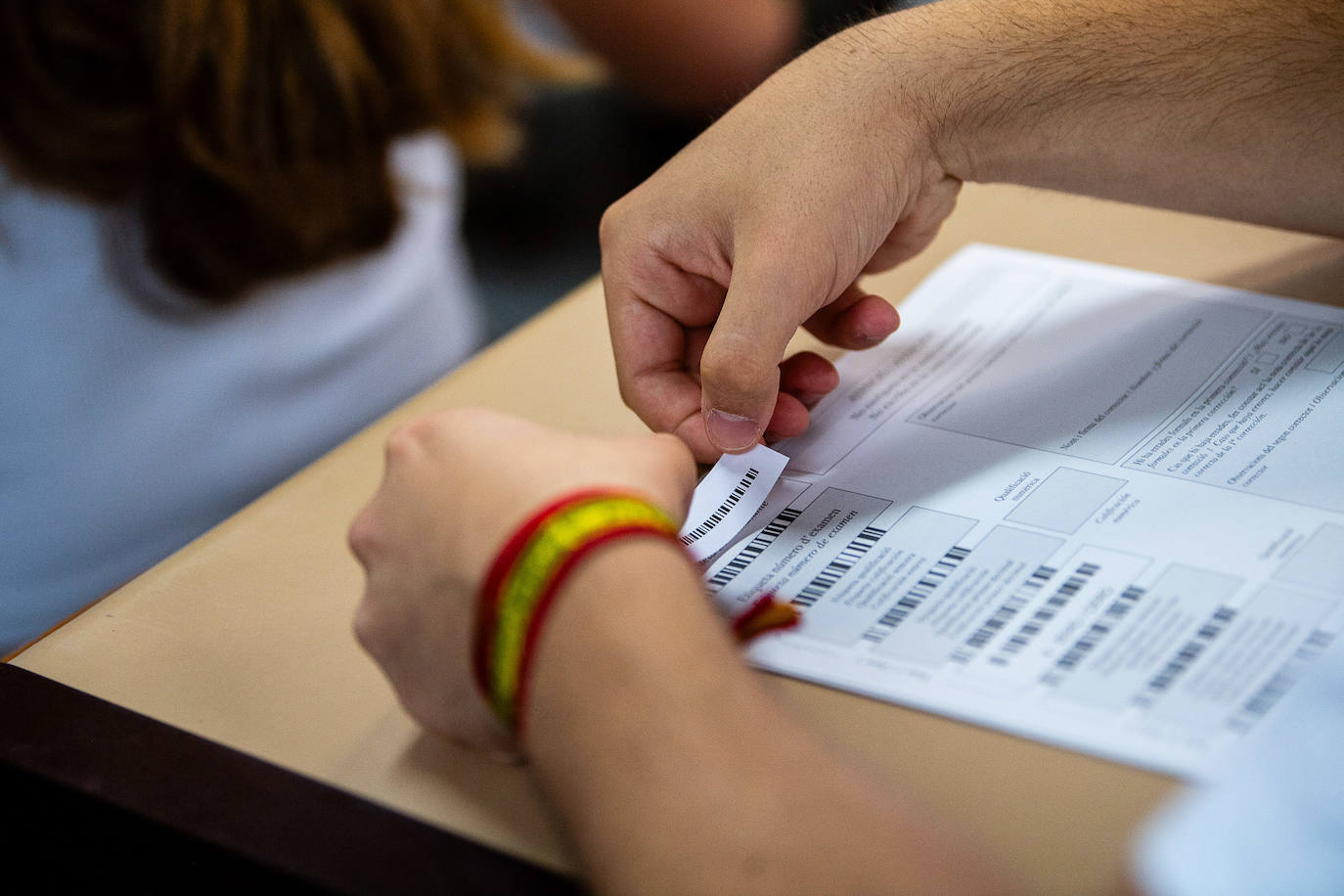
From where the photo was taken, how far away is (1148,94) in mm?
612

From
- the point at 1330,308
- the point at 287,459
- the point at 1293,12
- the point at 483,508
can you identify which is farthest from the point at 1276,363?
the point at 287,459

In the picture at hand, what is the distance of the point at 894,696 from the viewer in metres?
0.43

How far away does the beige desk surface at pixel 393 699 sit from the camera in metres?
0.39

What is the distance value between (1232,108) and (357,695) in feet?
1.79

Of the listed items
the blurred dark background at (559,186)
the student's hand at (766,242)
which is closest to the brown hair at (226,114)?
the blurred dark background at (559,186)

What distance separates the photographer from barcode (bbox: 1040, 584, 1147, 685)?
419 mm

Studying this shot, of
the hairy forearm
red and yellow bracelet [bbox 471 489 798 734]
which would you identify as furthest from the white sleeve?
the hairy forearm

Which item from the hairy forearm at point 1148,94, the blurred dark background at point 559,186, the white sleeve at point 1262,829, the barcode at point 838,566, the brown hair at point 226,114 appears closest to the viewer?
the white sleeve at point 1262,829

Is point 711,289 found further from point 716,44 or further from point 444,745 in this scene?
point 716,44

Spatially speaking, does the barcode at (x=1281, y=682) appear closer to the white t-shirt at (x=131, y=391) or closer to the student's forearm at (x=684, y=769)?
the student's forearm at (x=684, y=769)

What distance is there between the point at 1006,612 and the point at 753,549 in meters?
0.12

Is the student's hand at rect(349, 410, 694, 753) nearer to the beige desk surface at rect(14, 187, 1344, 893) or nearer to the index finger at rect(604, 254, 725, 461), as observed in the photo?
the beige desk surface at rect(14, 187, 1344, 893)

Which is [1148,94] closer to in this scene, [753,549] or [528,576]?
[753,549]

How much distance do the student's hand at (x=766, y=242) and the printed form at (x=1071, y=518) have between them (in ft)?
0.12
